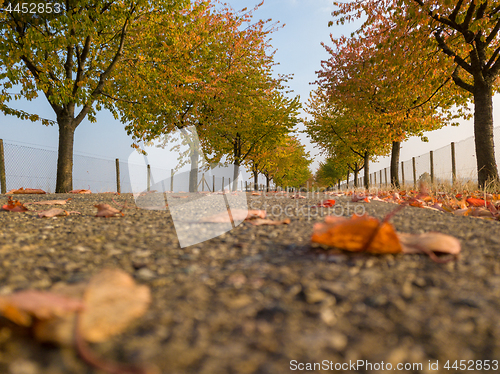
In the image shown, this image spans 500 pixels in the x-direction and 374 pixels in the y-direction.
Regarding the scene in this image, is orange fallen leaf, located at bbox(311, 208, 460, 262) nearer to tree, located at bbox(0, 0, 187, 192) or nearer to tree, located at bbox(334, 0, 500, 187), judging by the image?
tree, located at bbox(334, 0, 500, 187)

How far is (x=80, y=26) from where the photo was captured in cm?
710

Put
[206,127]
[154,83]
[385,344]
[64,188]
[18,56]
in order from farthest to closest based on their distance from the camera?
1. [206,127]
2. [154,83]
3. [64,188]
4. [18,56]
5. [385,344]

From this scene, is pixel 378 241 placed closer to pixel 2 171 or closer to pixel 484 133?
pixel 484 133

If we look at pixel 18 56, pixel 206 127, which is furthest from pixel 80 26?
pixel 206 127

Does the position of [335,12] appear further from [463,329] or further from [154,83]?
[463,329]

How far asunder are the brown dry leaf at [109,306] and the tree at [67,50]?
8.18 m

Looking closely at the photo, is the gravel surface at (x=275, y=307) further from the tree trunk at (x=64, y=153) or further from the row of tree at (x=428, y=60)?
the tree trunk at (x=64, y=153)

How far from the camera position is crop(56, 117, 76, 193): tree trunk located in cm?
811

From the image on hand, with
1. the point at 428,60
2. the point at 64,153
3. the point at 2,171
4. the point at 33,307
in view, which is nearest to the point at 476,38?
the point at 428,60

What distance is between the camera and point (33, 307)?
1.97ft

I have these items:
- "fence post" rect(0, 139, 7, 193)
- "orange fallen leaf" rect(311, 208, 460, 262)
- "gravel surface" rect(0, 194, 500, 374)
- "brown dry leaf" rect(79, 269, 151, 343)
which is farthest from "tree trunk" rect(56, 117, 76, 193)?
"orange fallen leaf" rect(311, 208, 460, 262)

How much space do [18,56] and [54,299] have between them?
9.14m

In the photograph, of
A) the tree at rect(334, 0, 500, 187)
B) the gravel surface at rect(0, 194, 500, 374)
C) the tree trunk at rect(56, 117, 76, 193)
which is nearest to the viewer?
the gravel surface at rect(0, 194, 500, 374)

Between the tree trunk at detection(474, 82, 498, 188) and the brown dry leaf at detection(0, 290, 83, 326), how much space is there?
8.01m
